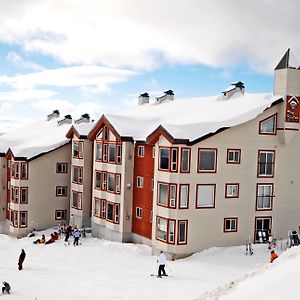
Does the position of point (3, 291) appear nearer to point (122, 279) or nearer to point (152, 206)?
point (122, 279)

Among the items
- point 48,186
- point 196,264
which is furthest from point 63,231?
point 196,264

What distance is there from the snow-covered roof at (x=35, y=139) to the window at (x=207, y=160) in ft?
58.9

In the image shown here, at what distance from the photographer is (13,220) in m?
43.4

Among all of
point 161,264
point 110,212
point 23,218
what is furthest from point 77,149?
point 161,264

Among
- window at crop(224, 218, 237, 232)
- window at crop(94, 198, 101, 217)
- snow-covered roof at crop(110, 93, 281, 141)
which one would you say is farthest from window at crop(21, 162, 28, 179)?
window at crop(224, 218, 237, 232)

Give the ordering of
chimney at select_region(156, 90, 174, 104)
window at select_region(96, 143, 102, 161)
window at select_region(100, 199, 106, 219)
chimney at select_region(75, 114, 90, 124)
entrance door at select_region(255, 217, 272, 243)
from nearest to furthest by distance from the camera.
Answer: entrance door at select_region(255, 217, 272, 243)
window at select_region(100, 199, 106, 219)
window at select_region(96, 143, 102, 161)
chimney at select_region(156, 90, 174, 104)
chimney at select_region(75, 114, 90, 124)

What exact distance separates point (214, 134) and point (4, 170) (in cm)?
2507

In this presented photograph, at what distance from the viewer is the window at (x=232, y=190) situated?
3169 centimetres

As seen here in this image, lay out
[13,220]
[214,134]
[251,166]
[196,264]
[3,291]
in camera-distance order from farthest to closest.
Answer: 1. [13,220]
2. [251,166]
3. [214,134]
4. [196,264]
5. [3,291]

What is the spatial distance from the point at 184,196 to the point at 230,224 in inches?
178

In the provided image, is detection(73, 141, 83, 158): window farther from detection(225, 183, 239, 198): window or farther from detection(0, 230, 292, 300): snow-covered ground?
detection(225, 183, 239, 198): window

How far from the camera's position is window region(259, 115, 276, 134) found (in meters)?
32.8

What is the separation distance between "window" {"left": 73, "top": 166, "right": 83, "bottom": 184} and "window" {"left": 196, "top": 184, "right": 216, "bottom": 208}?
1518cm

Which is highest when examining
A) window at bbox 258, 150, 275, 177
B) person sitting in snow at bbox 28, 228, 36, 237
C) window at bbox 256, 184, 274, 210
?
window at bbox 258, 150, 275, 177
